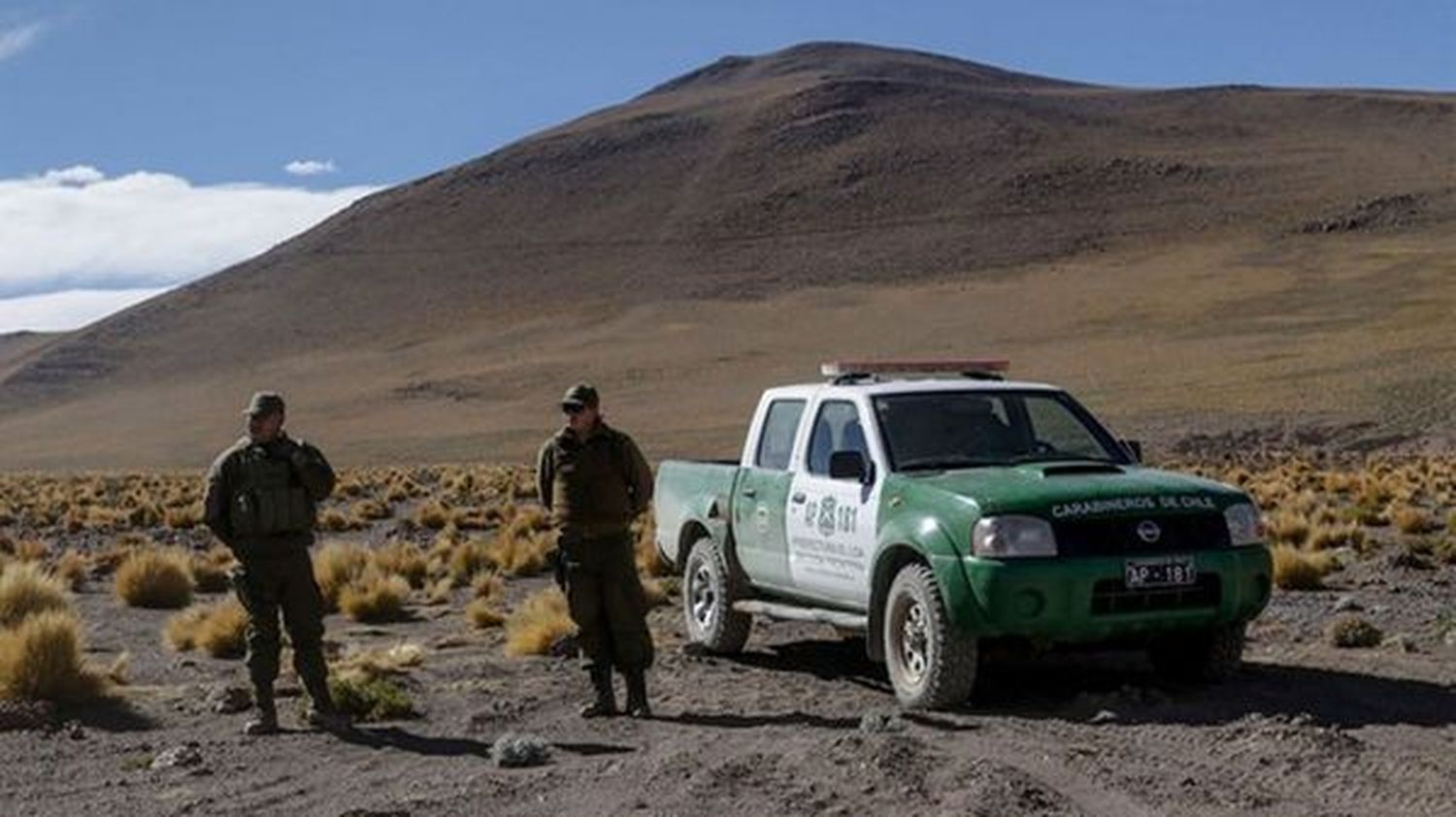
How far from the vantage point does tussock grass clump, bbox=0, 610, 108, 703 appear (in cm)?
1188

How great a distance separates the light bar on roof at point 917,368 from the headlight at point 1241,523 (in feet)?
7.21

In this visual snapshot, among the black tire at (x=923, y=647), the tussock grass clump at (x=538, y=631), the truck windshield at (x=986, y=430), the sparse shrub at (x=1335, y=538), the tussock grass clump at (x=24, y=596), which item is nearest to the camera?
the black tire at (x=923, y=647)

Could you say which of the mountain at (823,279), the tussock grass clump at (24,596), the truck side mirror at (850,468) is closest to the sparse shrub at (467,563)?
the tussock grass clump at (24,596)

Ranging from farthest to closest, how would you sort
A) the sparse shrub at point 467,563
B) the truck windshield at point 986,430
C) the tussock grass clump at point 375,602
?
1. the sparse shrub at point 467,563
2. the tussock grass clump at point 375,602
3. the truck windshield at point 986,430

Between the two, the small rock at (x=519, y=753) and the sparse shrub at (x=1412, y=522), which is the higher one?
the small rock at (x=519, y=753)

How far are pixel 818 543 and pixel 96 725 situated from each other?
14.3ft

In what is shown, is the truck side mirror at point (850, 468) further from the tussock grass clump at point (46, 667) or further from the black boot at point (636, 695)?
the tussock grass clump at point (46, 667)

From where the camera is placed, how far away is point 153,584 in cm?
2038

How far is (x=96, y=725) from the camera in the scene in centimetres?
1148

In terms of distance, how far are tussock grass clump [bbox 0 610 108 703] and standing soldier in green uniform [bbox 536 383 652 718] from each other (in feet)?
10.9

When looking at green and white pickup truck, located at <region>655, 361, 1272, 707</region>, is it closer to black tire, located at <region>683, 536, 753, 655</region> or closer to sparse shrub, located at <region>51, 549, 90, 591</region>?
black tire, located at <region>683, 536, 753, 655</region>

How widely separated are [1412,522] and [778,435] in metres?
13.0

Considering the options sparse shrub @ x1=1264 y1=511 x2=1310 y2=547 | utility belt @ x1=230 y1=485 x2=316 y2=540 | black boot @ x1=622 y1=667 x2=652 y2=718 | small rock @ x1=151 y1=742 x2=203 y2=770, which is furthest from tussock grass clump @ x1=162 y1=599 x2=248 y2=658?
sparse shrub @ x1=1264 y1=511 x2=1310 y2=547

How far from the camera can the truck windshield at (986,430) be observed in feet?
37.8
